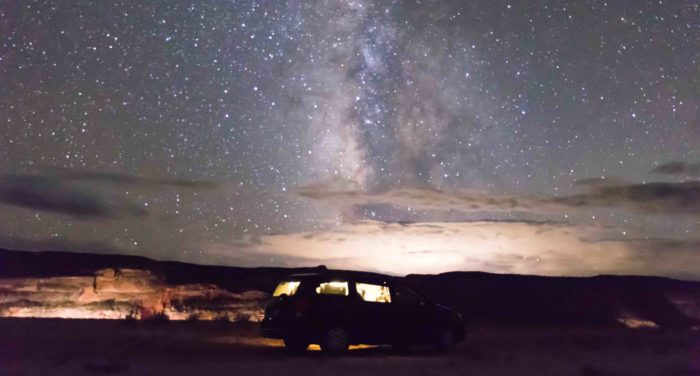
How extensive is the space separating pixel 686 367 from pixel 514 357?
364 cm

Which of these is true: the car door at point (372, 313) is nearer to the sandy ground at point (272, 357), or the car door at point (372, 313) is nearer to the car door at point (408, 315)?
the car door at point (408, 315)

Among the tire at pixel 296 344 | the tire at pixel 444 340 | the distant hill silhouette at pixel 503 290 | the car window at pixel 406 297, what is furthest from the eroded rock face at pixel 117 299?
the tire at pixel 296 344

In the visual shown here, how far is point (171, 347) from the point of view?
686 inches

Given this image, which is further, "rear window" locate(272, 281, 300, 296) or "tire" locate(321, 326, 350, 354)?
"rear window" locate(272, 281, 300, 296)

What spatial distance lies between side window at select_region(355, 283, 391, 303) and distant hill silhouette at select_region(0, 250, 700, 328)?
63.7ft

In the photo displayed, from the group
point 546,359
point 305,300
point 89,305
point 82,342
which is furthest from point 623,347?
point 89,305

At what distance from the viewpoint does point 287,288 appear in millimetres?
17203

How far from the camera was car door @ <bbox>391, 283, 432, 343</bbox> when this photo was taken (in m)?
17.7

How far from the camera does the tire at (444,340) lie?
18.4 m

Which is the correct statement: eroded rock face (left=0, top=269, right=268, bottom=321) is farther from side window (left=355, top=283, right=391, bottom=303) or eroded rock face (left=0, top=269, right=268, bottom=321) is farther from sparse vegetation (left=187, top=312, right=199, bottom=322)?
side window (left=355, top=283, right=391, bottom=303)

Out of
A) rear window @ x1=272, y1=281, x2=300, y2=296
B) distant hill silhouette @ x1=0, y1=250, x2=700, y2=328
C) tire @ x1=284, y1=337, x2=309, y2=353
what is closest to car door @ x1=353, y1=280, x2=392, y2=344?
tire @ x1=284, y1=337, x2=309, y2=353

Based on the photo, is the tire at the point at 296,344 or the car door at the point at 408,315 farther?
the car door at the point at 408,315

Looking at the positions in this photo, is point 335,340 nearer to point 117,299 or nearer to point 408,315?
point 408,315

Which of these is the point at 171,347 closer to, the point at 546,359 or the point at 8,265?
the point at 546,359
